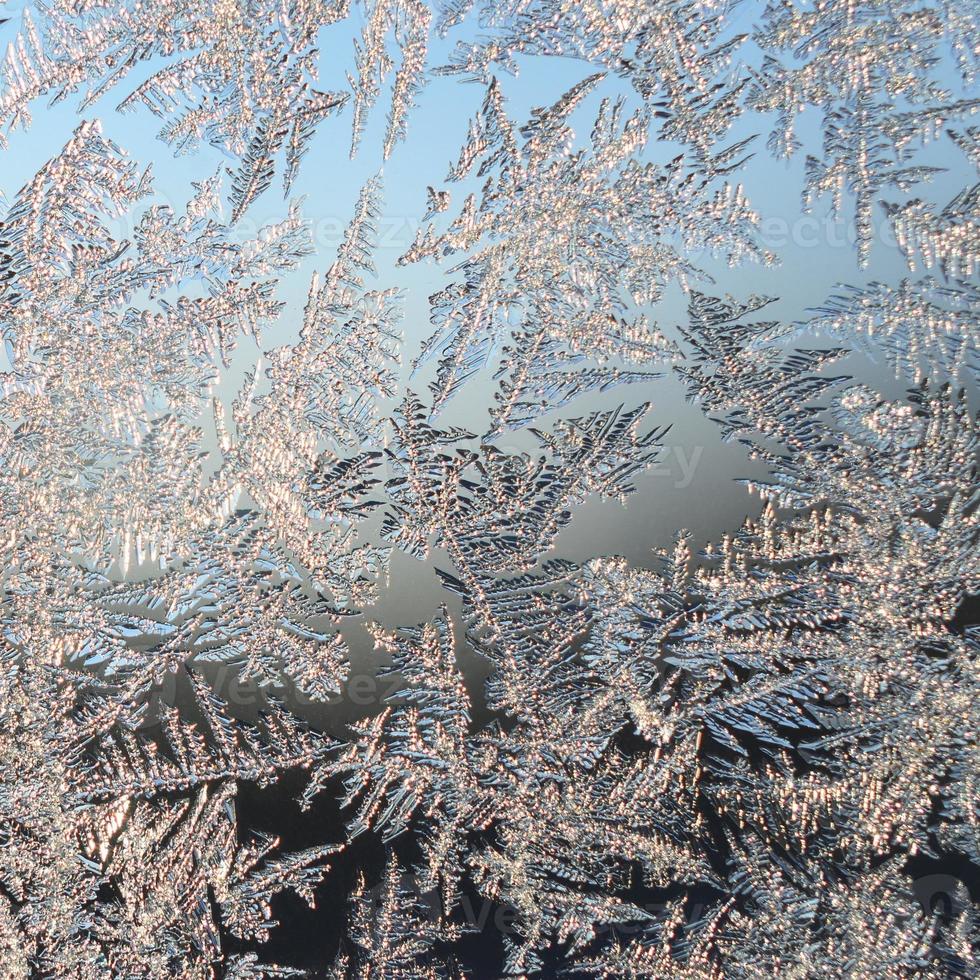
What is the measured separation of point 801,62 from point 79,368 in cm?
42

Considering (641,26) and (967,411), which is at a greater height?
(641,26)

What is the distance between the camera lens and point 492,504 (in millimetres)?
447

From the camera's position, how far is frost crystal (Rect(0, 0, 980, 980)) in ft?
1.36

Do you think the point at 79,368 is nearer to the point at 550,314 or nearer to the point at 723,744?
the point at 550,314

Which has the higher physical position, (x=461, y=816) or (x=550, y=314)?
(x=550, y=314)

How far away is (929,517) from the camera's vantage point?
41 centimetres

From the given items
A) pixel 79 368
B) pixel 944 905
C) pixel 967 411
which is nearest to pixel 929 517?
pixel 967 411

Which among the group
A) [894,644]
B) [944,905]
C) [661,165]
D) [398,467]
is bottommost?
[944,905]

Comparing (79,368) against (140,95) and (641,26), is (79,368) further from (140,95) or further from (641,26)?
(641,26)

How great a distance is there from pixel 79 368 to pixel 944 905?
1.72ft

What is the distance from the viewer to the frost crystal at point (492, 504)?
0.42 m

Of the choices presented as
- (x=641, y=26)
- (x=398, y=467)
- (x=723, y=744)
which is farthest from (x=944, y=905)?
(x=641, y=26)

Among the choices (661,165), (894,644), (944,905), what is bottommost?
(944,905)

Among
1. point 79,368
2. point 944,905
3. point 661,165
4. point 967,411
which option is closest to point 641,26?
point 661,165
